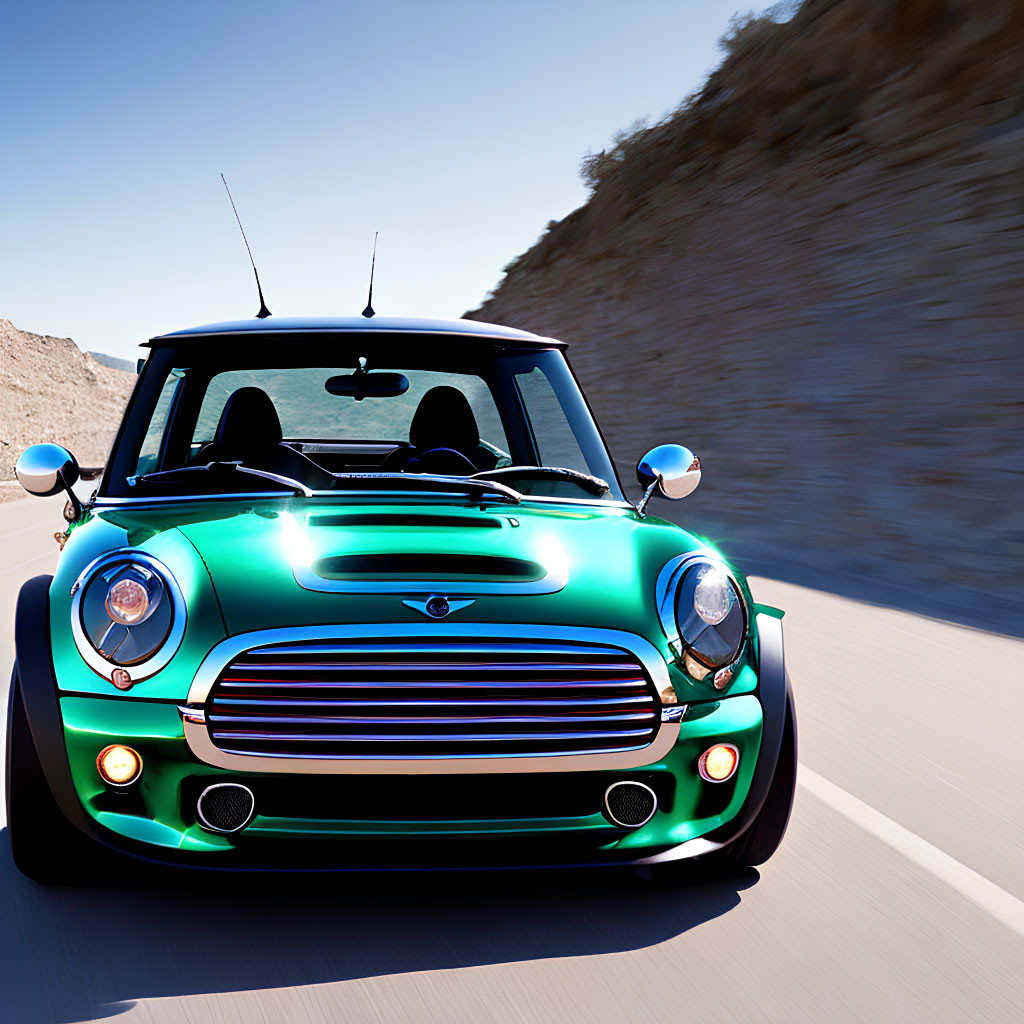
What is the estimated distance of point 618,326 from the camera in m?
24.9

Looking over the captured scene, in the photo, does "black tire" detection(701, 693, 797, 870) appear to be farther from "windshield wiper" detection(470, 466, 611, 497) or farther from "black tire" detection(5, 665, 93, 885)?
"black tire" detection(5, 665, 93, 885)

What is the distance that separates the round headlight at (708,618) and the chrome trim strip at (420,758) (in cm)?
14

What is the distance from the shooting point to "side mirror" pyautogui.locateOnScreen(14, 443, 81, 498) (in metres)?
3.96

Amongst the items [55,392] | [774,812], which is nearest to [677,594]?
[774,812]

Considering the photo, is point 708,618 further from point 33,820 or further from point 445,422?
point 445,422

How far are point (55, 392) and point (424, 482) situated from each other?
83.2 m

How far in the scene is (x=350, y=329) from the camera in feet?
14.2

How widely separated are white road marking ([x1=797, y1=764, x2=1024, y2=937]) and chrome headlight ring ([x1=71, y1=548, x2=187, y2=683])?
7.13 ft

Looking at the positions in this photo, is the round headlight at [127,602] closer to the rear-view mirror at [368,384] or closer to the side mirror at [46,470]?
the side mirror at [46,470]

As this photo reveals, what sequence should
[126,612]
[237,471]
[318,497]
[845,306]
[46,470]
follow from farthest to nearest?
[845,306] < [46,470] < [237,471] < [318,497] < [126,612]

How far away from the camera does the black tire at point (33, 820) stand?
118 inches

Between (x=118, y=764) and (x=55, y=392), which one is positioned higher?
(x=118, y=764)

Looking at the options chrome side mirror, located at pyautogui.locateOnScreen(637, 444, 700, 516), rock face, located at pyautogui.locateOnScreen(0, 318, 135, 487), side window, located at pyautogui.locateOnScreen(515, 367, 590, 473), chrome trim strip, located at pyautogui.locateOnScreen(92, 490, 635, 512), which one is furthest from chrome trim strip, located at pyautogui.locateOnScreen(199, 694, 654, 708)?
rock face, located at pyautogui.locateOnScreen(0, 318, 135, 487)

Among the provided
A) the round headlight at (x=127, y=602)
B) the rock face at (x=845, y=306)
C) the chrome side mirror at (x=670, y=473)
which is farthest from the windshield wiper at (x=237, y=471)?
the rock face at (x=845, y=306)
